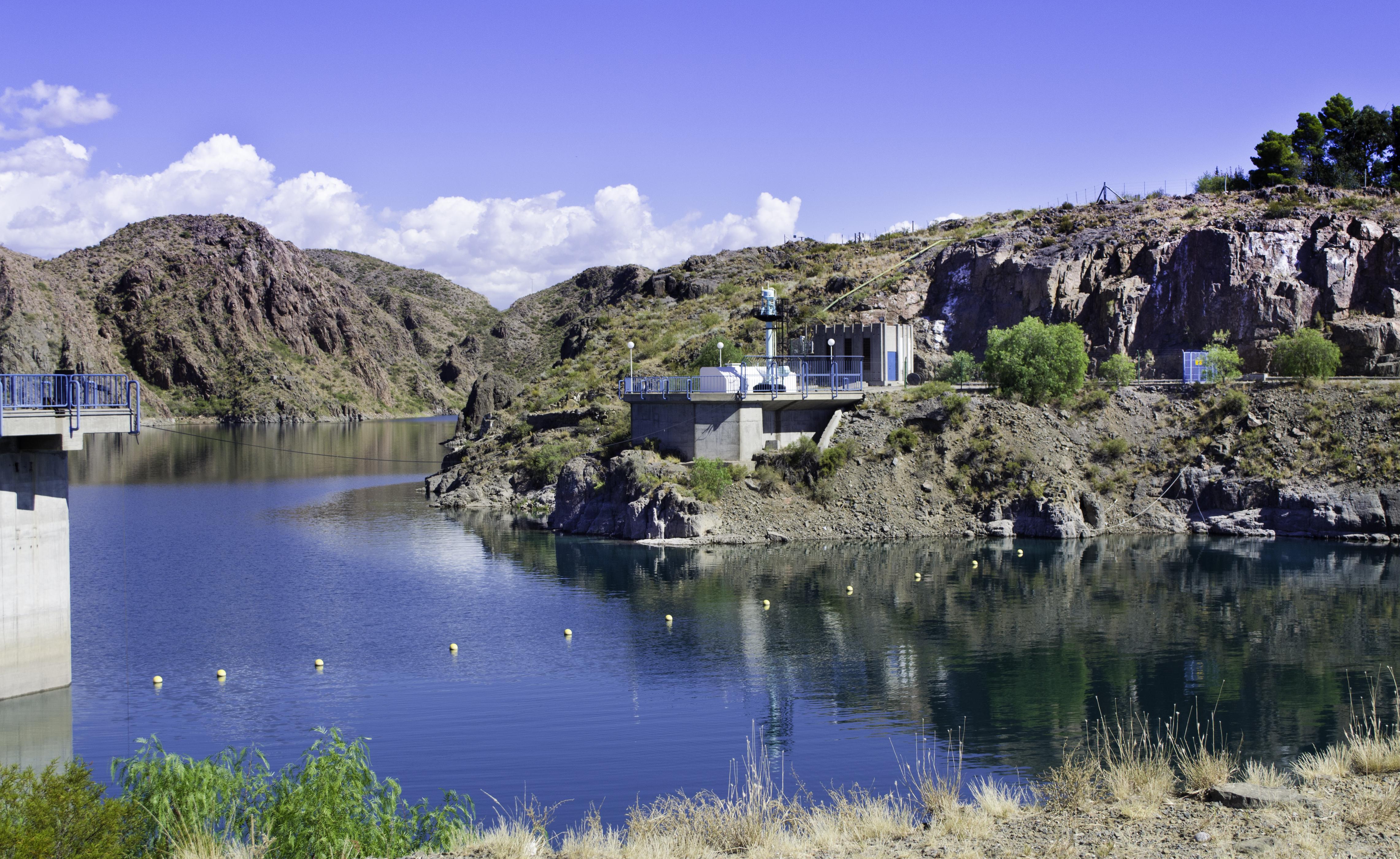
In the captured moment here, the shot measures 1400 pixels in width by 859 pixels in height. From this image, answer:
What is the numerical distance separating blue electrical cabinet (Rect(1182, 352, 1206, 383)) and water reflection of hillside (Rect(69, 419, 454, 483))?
174ft

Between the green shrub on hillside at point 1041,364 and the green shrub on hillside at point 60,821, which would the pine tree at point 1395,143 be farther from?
the green shrub on hillside at point 60,821

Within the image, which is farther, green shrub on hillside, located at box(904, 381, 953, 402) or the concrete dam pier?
green shrub on hillside, located at box(904, 381, 953, 402)

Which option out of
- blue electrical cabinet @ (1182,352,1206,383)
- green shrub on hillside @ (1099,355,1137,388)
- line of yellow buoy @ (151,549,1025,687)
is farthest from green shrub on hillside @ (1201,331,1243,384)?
line of yellow buoy @ (151,549,1025,687)

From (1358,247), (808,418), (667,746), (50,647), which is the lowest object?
(667,746)

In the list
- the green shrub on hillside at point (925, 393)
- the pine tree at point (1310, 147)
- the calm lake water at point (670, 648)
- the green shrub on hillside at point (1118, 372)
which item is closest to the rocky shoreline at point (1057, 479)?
the green shrub on hillside at point (925, 393)

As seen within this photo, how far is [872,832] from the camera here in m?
15.6

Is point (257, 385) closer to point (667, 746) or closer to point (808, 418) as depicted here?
point (808, 418)

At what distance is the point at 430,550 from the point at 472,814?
33866mm

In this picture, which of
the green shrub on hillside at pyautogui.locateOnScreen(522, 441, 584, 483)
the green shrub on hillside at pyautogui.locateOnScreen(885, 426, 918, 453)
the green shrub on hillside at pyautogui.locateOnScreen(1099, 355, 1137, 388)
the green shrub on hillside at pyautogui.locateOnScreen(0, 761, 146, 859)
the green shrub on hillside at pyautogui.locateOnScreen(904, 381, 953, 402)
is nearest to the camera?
the green shrub on hillside at pyautogui.locateOnScreen(0, 761, 146, 859)

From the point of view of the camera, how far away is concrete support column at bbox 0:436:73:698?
81.5ft

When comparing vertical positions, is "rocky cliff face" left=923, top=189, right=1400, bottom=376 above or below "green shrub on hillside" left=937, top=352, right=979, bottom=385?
above

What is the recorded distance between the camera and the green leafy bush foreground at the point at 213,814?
1441cm

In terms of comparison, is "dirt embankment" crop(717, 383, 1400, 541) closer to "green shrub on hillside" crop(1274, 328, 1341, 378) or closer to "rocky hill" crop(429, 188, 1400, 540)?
"rocky hill" crop(429, 188, 1400, 540)

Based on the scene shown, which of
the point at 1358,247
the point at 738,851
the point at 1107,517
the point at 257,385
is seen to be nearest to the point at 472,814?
the point at 738,851
